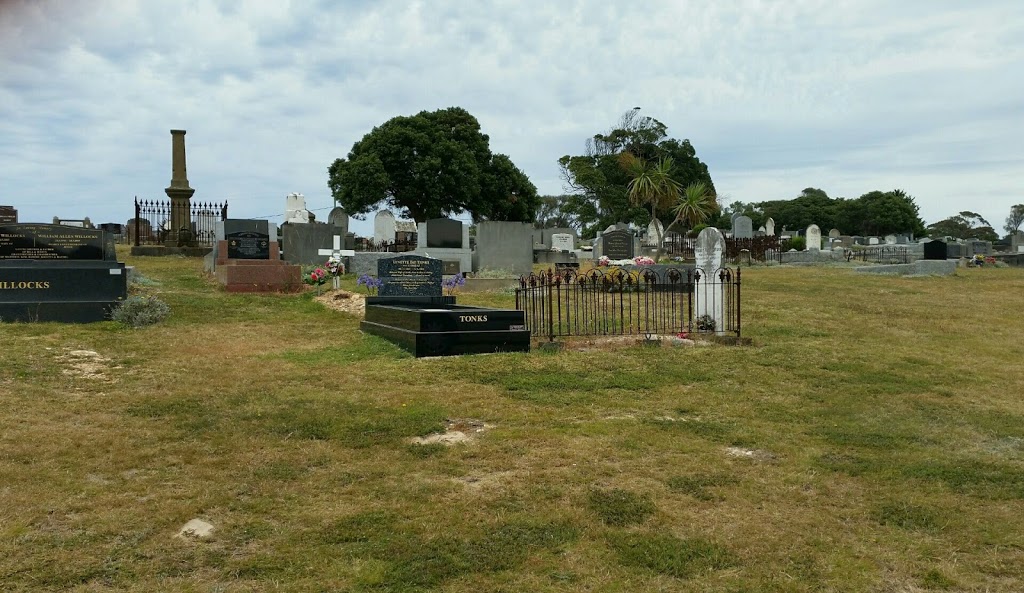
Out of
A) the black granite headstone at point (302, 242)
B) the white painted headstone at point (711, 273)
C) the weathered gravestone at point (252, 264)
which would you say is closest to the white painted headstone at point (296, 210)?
the black granite headstone at point (302, 242)

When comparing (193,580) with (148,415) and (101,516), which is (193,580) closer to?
(101,516)

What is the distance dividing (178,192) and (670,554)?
2765cm

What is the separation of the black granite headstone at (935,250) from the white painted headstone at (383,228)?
19.7 metres

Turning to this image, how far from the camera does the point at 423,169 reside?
45625mm

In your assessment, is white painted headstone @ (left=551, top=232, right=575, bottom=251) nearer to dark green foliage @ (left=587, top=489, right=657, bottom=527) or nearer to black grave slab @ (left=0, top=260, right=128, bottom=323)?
black grave slab @ (left=0, top=260, right=128, bottom=323)

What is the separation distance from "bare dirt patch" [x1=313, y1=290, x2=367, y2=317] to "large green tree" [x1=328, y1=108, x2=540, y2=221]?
2926cm

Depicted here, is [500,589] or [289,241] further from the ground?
[289,241]

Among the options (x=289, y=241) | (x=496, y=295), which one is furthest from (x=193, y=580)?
(x=289, y=241)

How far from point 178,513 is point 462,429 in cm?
239

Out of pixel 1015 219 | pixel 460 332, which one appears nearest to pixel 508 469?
pixel 460 332

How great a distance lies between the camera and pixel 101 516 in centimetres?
407

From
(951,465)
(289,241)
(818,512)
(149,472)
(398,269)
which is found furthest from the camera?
(289,241)

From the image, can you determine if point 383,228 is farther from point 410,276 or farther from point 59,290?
point 59,290

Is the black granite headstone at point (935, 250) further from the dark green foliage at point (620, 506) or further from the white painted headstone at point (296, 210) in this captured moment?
the dark green foliage at point (620, 506)
